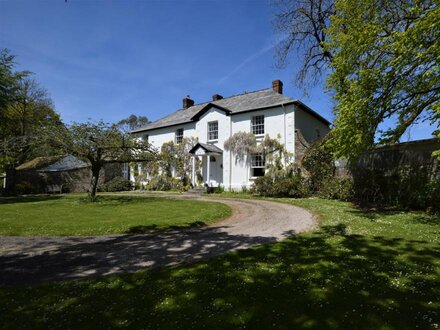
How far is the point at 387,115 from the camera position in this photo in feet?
35.0

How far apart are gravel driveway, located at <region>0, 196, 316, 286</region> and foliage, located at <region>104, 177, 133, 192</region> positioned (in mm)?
20898

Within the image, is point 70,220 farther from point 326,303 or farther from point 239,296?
point 326,303

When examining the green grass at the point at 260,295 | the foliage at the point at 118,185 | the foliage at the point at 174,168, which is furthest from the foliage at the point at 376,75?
the foliage at the point at 118,185

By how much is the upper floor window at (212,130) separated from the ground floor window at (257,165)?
4.75 meters

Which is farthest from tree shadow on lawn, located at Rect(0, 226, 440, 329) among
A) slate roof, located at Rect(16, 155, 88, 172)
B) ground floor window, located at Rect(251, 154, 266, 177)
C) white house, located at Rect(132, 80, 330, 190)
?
slate roof, located at Rect(16, 155, 88, 172)

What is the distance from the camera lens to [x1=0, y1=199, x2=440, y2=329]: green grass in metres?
3.48

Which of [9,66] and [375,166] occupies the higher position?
[9,66]

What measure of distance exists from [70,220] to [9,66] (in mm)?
17832

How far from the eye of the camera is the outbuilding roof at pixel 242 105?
72.2ft

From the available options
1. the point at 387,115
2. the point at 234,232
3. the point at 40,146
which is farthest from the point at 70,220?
the point at 387,115

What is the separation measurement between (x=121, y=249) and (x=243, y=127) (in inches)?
705

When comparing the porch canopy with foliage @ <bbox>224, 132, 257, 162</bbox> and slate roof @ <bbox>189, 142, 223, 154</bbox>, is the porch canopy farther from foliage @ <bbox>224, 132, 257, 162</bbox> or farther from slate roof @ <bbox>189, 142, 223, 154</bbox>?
foliage @ <bbox>224, 132, 257, 162</bbox>

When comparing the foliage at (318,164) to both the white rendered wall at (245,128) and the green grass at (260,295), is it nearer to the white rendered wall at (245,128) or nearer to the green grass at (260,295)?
the white rendered wall at (245,128)

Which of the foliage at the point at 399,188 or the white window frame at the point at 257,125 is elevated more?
the white window frame at the point at 257,125
